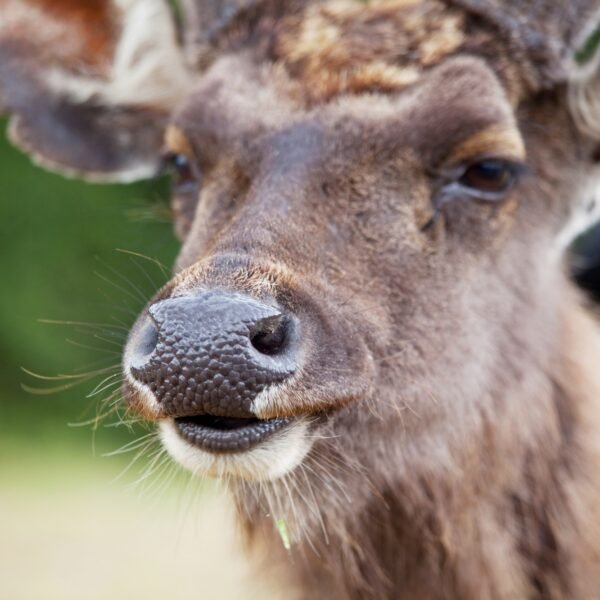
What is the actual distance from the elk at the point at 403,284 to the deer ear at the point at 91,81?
69cm

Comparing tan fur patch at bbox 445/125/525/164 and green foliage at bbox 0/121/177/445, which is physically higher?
tan fur patch at bbox 445/125/525/164

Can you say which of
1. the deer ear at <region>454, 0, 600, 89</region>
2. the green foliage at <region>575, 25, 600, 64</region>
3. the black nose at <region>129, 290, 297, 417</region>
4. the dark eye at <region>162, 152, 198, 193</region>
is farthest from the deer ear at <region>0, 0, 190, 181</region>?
the black nose at <region>129, 290, 297, 417</region>

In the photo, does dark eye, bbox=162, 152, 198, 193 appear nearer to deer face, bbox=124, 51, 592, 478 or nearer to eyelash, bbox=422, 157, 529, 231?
deer face, bbox=124, 51, 592, 478

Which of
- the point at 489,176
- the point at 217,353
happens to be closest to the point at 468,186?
the point at 489,176


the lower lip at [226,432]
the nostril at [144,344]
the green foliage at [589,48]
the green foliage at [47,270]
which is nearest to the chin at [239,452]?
the lower lip at [226,432]

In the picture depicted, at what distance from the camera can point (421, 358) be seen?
471 centimetres

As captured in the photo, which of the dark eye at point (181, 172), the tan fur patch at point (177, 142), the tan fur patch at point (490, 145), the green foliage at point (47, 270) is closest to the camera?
the tan fur patch at point (490, 145)

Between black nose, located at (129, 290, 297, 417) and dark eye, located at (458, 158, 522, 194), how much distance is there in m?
1.47

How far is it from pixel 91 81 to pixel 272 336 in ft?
10.2

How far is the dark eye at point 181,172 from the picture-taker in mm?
5578

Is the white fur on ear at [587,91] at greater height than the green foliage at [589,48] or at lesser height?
lesser

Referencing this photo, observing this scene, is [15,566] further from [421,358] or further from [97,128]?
[421,358]

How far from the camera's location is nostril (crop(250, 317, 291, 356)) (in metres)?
3.80

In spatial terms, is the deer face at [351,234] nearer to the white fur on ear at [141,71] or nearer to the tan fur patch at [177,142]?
the tan fur patch at [177,142]
